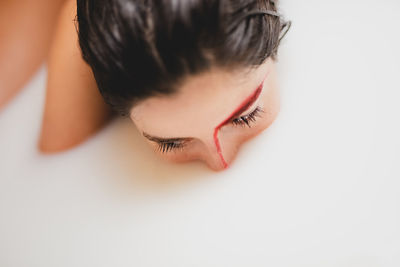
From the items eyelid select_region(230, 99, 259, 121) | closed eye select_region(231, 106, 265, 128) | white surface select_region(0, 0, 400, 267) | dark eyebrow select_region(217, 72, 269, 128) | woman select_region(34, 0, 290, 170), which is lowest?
white surface select_region(0, 0, 400, 267)

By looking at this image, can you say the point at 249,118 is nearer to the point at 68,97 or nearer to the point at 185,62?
the point at 185,62

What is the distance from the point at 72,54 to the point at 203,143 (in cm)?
39

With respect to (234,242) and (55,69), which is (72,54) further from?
(234,242)

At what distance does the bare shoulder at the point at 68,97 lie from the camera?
913mm

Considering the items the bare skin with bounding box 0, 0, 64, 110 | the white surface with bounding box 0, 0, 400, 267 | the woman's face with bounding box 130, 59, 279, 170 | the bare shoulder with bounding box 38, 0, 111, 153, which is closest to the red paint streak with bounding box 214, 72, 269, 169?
the woman's face with bounding box 130, 59, 279, 170

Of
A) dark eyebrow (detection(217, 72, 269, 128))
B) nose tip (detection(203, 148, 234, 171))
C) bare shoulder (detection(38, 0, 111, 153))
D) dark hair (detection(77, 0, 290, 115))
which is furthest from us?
bare shoulder (detection(38, 0, 111, 153))

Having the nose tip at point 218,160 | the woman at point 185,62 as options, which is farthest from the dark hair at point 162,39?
the nose tip at point 218,160

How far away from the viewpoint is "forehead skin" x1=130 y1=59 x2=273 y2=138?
58cm

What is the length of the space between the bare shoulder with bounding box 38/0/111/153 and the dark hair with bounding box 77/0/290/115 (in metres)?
0.30

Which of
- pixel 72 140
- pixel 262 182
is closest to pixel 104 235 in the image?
pixel 72 140

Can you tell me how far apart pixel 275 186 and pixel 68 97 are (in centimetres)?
51

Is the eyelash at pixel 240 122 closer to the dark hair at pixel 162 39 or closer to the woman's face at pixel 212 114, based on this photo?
the woman's face at pixel 212 114

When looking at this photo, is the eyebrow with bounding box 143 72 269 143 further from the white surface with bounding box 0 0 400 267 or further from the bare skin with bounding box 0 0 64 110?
the bare skin with bounding box 0 0 64 110

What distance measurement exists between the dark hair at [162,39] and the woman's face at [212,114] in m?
0.02
